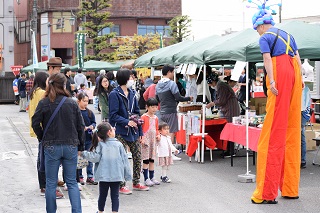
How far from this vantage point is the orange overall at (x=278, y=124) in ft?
30.8

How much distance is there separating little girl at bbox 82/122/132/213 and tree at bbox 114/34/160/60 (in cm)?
5077

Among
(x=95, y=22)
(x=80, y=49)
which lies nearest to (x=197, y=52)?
(x=80, y=49)

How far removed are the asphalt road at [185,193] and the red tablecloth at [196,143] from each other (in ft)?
0.96

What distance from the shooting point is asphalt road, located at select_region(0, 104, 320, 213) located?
30.2 feet

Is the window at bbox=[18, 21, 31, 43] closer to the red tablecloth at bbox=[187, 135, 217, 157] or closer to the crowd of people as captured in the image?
the crowd of people

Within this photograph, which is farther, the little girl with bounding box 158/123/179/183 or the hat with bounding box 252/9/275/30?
the little girl with bounding box 158/123/179/183

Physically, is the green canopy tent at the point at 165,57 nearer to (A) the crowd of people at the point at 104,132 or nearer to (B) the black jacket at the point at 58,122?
(A) the crowd of people at the point at 104,132

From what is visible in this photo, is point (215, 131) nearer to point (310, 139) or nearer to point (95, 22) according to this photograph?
point (310, 139)

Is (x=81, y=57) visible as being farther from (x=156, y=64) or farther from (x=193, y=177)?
(x=193, y=177)

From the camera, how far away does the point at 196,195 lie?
33.8ft

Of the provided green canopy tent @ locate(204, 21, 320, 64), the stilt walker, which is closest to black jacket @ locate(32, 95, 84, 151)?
the stilt walker

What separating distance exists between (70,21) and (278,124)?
57886mm

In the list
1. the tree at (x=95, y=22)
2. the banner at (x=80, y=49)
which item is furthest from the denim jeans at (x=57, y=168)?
the tree at (x=95, y=22)

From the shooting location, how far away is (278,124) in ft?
30.9
